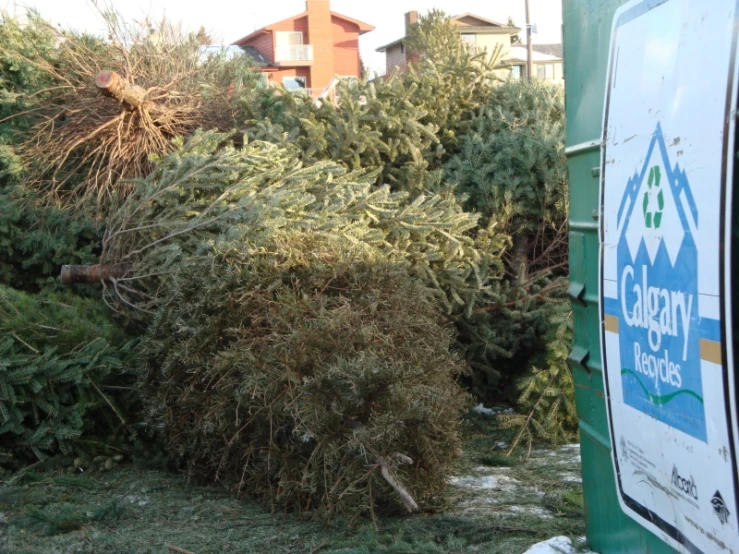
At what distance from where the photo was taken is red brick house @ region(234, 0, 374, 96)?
49.0 metres

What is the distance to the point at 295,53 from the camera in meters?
49.2

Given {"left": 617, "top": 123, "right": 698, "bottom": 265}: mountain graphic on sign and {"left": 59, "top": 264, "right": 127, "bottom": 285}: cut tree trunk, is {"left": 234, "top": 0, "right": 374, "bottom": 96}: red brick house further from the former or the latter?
{"left": 617, "top": 123, "right": 698, "bottom": 265}: mountain graphic on sign

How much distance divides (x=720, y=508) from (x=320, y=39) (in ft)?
166

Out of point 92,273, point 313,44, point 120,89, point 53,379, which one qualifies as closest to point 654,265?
point 53,379

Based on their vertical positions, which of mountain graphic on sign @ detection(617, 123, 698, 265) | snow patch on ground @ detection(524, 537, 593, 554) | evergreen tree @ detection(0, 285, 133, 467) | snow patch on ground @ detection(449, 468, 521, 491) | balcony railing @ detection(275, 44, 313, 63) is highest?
balcony railing @ detection(275, 44, 313, 63)

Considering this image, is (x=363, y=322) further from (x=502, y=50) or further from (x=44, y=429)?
(x=502, y=50)

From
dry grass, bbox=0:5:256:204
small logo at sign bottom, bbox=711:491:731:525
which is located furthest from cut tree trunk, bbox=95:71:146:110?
small logo at sign bottom, bbox=711:491:731:525

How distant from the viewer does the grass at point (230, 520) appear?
152 inches

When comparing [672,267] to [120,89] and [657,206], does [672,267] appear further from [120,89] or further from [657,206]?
[120,89]

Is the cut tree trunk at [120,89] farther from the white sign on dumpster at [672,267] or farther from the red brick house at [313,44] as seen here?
the red brick house at [313,44]

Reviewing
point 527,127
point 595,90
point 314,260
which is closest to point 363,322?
point 314,260

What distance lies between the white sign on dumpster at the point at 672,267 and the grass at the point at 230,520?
3.82 ft

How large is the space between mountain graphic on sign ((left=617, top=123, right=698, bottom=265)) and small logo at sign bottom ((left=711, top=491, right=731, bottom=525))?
0.63 metres

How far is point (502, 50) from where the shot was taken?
918cm
